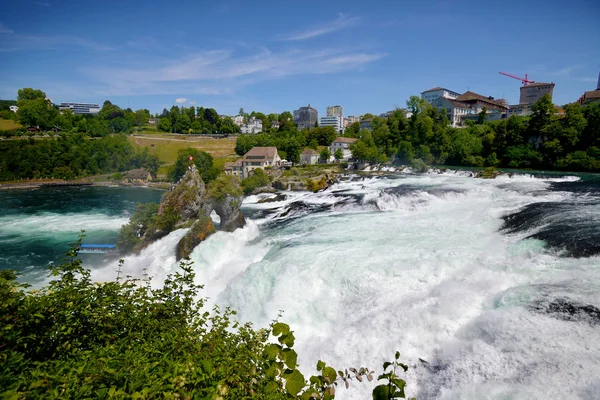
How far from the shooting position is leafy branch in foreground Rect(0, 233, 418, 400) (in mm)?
3574

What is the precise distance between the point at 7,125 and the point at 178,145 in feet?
204

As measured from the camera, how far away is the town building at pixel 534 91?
370 feet

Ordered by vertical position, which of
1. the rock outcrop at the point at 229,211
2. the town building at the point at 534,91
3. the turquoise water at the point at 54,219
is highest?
the town building at the point at 534,91

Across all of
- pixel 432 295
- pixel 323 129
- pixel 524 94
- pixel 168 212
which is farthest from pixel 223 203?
pixel 524 94

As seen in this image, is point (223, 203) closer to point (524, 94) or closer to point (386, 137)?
point (386, 137)

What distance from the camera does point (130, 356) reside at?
4.83m

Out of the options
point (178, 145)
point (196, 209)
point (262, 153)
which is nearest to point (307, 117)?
point (178, 145)

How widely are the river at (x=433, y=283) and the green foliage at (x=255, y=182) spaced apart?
19.6 metres

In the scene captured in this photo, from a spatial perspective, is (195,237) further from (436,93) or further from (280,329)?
(436,93)

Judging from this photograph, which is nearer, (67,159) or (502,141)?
(502,141)

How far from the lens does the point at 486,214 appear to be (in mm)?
22172

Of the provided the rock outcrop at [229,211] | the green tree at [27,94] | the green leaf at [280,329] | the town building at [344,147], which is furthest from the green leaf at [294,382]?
the green tree at [27,94]

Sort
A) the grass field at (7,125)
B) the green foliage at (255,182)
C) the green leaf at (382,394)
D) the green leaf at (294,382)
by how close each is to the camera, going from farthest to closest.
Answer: the grass field at (7,125) < the green foliage at (255,182) < the green leaf at (294,382) < the green leaf at (382,394)

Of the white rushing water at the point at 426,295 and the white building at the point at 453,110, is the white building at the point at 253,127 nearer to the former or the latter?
the white building at the point at 453,110
